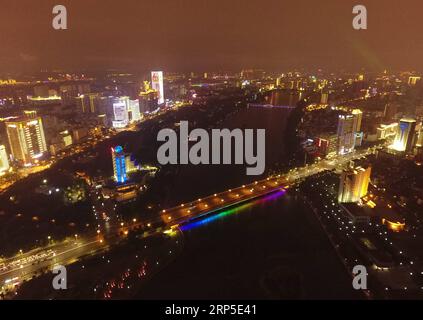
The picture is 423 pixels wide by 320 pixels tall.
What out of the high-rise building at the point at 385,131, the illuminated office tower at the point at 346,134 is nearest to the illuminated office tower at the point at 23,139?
the illuminated office tower at the point at 346,134

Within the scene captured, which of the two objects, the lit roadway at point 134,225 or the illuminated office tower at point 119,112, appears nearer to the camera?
the lit roadway at point 134,225

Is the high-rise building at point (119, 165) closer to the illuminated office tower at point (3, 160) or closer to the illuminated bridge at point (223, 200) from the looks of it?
the illuminated bridge at point (223, 200)

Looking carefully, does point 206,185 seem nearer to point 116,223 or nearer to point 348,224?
point 116,223

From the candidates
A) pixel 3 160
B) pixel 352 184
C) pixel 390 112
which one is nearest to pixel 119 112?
pixel 3 160

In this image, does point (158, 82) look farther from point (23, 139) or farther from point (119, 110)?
point (23, 139)

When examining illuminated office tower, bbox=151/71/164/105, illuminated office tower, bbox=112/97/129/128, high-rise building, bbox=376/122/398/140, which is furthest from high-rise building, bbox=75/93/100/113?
high-rise building, bbox=376/122/398/140
